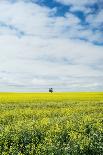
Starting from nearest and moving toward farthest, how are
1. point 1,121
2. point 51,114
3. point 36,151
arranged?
point 36,151 < point 1,121 < point 51,114

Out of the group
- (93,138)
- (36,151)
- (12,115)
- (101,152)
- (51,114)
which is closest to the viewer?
(36,151)

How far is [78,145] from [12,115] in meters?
10.3

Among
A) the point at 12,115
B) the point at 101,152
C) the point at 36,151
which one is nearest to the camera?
the point at 36,151

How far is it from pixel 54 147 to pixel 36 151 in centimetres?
68

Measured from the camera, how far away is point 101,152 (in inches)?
565

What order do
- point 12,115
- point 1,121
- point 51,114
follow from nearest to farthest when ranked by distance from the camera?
point 1,121
point 12,115
point 51,114

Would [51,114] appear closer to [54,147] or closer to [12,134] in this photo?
[12,134]

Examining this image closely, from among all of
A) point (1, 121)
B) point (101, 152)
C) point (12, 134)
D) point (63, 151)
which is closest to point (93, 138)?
point (101, 152)

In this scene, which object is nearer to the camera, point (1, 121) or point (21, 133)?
point (21, 133)

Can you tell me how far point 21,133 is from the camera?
15914 millimetres

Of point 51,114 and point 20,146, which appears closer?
point 20,146

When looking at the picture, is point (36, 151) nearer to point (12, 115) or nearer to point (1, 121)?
point (1, 121)

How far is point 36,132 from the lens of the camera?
637 inches

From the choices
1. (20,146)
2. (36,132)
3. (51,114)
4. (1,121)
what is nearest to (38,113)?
(51,114)
